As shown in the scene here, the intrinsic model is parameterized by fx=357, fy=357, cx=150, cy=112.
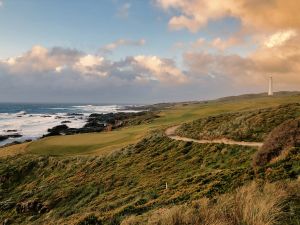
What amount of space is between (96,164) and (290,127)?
16806mm

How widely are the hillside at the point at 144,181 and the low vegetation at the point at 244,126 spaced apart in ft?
0.80

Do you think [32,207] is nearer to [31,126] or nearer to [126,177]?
[126,177]

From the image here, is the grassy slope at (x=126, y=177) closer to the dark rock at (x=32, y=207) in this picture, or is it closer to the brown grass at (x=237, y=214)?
the dark rock at (x=32, y=207)

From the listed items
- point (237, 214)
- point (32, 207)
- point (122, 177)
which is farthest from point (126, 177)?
point (237, 214)

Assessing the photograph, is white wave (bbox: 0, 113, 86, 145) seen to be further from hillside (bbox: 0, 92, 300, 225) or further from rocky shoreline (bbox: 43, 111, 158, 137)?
hillside (bbox: 0, 92, 300, 225)

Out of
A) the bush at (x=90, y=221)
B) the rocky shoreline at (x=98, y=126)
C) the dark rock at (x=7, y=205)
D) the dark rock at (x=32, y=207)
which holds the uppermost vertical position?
the bush at (x=90, y=221)

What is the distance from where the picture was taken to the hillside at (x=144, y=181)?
886 cm

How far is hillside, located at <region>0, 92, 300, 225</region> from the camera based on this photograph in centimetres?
886

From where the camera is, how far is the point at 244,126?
102 feet

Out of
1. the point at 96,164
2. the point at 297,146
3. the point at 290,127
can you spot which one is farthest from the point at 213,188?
the point at 96,164

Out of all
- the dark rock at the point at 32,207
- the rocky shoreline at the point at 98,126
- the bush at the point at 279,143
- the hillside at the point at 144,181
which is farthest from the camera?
the rocky shoreline at the point at 98,126

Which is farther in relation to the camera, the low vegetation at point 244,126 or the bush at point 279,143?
the low vegetation at point 244,126

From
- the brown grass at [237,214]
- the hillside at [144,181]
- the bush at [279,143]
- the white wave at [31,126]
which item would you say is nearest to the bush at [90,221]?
the hillside at [144,181]

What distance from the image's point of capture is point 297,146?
17.7 meters
